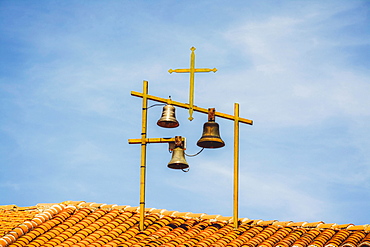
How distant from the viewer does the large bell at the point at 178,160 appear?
22016 mm

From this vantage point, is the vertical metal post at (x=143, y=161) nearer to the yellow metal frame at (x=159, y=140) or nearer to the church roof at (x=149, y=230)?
the yellow metal frame at (x=159, y=140)

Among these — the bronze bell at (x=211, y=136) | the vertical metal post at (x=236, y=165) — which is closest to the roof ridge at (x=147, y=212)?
the vertical metal post at (x=236, y=165)

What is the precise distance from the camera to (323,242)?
69.4 feet

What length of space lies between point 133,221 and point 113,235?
99 centimetres

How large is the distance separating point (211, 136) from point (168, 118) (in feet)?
3.95

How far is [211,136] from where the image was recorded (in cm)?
2223

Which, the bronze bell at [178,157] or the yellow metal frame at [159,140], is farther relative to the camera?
the yellow metal frame at [159,140]

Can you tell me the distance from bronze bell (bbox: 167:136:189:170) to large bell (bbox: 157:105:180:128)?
0.40 metres

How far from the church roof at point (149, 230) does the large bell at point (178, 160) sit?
67.0 inches

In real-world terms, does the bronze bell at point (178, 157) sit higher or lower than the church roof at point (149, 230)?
higher

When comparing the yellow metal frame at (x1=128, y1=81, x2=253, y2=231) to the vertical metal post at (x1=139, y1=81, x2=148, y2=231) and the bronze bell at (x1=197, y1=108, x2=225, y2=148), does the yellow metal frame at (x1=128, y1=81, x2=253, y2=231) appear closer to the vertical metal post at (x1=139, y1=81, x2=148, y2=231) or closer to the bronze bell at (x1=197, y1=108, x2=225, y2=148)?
the vertical metal post at (x1=139, y1=81, x2=148, y2=231)

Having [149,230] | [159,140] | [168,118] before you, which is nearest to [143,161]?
[159,140]

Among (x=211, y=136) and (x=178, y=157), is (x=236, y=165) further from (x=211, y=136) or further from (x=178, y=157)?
(x=178, y=157)

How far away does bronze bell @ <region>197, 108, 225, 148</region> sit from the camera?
22.2 metres
